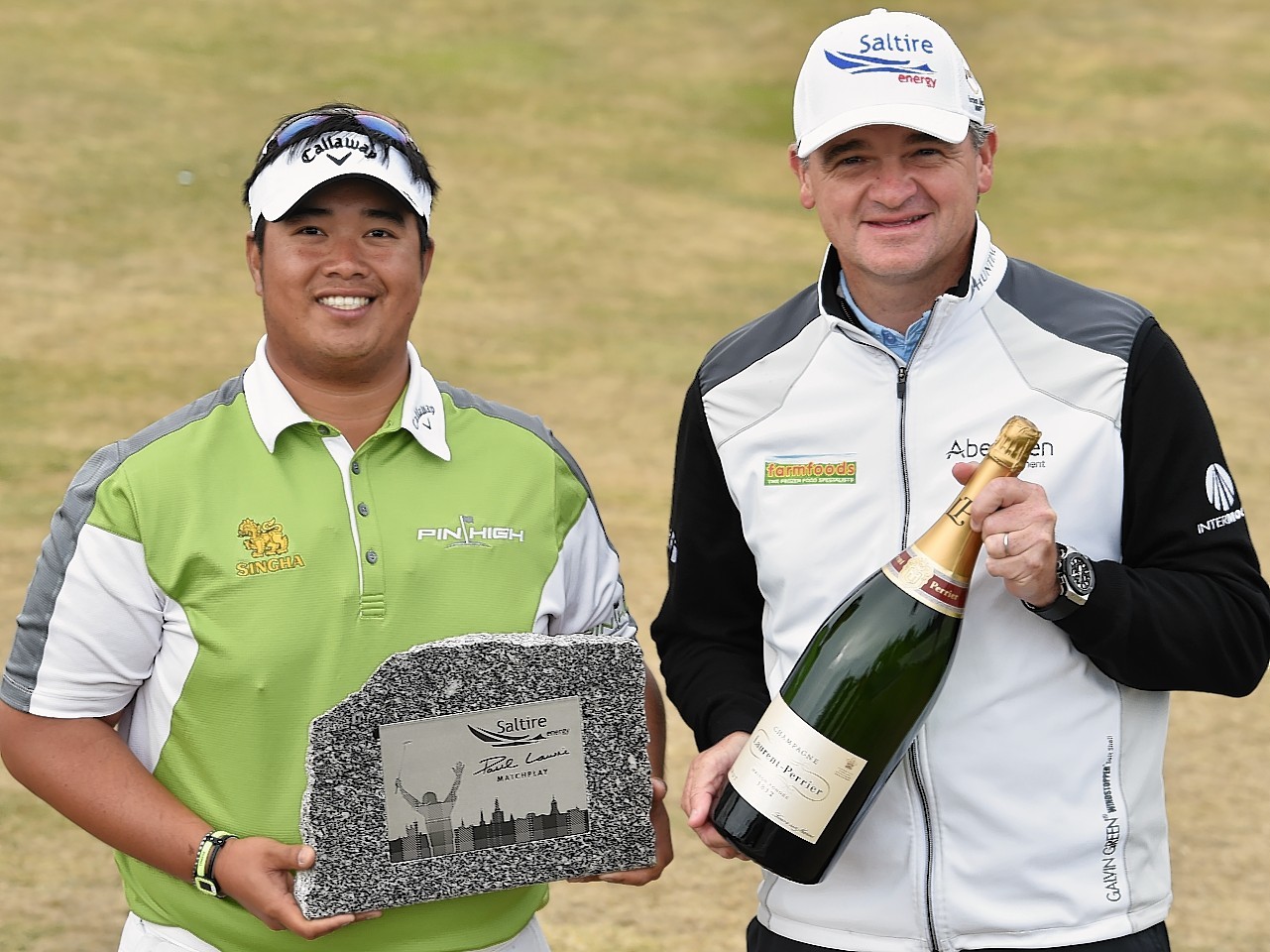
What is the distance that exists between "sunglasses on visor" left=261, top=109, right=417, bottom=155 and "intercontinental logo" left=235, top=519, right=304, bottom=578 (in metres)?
0.70

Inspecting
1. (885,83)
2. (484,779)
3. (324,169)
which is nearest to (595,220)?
(324,169)

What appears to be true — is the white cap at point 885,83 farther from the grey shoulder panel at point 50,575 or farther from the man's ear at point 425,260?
the grey shoulder panel at point 50,575

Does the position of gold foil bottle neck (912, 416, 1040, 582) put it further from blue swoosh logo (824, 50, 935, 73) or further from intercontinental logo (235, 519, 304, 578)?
intercontinental logo (235, 519, 304, 578)

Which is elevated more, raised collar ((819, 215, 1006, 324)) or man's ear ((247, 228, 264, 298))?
man's ear ((247, 228, 264, 298))

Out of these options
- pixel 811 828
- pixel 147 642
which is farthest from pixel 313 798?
pixel 811 828

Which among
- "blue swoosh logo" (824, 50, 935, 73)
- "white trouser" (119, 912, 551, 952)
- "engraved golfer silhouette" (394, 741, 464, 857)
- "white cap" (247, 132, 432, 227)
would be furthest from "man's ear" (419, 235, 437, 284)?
"white trouser" (119, 912, 551, 952)

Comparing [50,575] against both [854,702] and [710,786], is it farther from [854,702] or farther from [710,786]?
[854,702]

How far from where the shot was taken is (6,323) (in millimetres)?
13891

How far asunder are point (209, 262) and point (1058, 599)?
44.3 ft

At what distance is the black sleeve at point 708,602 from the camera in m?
3.30

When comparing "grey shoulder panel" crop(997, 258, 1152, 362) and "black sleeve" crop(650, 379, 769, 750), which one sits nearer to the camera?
"grey shoulder panel" crop(997, 258, 1152, 362)

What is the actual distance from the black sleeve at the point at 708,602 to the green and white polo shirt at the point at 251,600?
0.35 meters

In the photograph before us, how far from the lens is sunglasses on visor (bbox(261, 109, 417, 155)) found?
10.5 feet

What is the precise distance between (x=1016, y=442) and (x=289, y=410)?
129 cm
